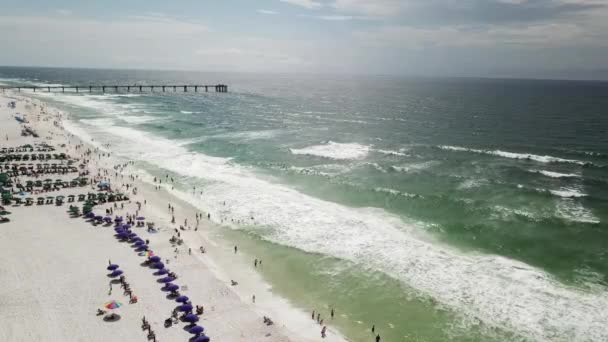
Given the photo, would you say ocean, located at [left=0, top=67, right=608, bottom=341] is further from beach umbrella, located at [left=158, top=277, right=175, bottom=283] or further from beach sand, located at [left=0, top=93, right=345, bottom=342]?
beach umbrella, located at [left=158, top=277, right=175, bottom=283]

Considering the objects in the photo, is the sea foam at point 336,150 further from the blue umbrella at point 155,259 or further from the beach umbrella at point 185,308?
the beach umbrella at point 185,308

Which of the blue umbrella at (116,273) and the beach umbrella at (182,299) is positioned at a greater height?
the blue umbrella at (116,273)

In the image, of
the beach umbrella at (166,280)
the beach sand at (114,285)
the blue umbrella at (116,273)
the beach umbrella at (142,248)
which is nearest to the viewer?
the beach sand at (114,285)

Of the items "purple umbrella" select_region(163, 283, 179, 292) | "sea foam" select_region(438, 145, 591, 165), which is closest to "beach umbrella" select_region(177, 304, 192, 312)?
"purple umbrella" select_region(163, 283, 179, 292)

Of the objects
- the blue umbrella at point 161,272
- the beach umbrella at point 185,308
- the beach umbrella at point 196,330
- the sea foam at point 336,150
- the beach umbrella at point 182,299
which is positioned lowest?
the beach umbrella at point 196,330

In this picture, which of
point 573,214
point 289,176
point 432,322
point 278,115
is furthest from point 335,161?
point 278,115

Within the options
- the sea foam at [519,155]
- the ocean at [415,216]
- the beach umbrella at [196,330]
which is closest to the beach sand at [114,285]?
the beach umbrella at [196,330]

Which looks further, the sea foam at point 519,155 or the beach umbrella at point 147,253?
the sea foam at point 519,155

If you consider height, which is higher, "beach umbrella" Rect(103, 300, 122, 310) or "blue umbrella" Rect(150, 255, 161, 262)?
"blue umbrella" Rect(150, 255, 161, 262)
